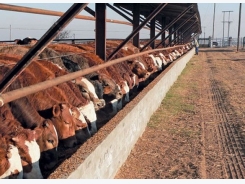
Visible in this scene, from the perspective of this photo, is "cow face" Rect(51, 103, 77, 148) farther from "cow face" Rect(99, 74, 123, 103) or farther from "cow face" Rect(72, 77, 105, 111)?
"cow face" Rect(99, 74, 123, 103)

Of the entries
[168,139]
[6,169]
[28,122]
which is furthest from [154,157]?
[6,169]

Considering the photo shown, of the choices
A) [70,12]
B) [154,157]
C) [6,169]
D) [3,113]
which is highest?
[70,12]

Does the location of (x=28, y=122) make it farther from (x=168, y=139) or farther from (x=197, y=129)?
(x=197, y=129)

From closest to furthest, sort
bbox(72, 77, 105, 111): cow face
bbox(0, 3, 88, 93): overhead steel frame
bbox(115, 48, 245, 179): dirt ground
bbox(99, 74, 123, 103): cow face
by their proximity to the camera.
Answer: bbox(0, 3, 88, 93): overhead steel frame
bbox(115, 48, 245, 179): dirt ground
bbox(72, 77, 105, 111): cow face
bbox(99, 74, 123, 103): cow face

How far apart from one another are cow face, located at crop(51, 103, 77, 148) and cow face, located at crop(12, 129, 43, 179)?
3.15 ft

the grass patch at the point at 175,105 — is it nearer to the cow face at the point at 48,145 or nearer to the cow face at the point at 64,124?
the cow face at the point at 64,124

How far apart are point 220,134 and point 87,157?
12.8 feet

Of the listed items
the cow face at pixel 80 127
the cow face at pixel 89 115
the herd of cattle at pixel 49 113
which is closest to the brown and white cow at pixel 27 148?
the herd of cattle at pixel 49 113

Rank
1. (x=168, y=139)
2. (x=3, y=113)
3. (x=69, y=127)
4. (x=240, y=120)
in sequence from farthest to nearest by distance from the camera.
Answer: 1. (x=240, y=120)
2. (x=168, y=139)
3. (x=69, y=127)
4. (x=3, y=113)

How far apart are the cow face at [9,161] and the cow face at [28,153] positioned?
5.1 inches

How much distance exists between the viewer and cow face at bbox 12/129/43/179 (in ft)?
13.6

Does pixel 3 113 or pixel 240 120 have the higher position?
pixel 3 113

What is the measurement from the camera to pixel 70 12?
4047mm

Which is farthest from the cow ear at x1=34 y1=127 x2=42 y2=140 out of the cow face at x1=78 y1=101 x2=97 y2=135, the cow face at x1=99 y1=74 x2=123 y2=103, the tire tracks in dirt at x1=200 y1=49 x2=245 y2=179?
the cow face at x1=99 y1=74 x2=123 y2=103
